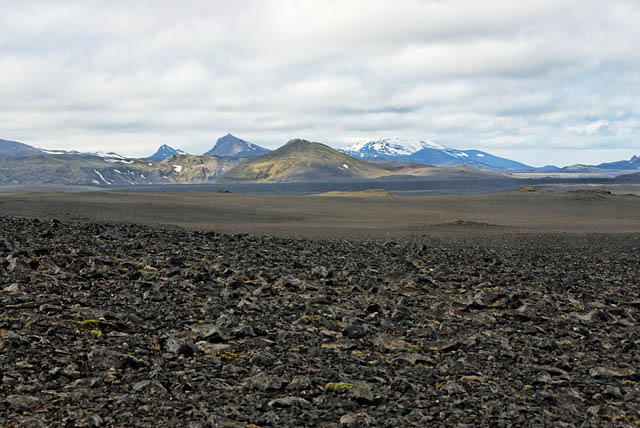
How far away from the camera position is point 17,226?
17672mm

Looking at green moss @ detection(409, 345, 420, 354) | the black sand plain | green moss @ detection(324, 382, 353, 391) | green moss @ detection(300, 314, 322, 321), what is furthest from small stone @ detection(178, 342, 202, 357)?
green moss @ detection(409, 345, 420, 354)

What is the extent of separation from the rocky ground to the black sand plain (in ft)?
0.09

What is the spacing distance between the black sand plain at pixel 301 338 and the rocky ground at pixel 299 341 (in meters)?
0.03

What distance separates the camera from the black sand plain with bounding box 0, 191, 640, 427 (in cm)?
631

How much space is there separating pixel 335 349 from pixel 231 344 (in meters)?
1.59

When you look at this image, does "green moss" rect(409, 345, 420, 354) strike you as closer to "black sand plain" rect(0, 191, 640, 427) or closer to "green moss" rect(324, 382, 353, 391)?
"black sand plain" rect(0, 191, 640, 427)

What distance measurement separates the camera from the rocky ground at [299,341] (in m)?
6.29

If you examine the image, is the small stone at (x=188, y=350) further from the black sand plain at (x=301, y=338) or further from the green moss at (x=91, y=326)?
the green moss at (x=91, y=326)

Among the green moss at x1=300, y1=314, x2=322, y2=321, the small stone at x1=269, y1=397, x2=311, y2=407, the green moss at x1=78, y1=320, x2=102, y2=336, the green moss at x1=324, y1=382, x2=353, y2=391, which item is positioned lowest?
the small stone at x1=269, y1=397, x2=311, y2=407

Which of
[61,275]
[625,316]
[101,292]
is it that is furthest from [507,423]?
[61,275]

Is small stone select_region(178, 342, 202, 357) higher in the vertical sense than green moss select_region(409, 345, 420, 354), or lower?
higher

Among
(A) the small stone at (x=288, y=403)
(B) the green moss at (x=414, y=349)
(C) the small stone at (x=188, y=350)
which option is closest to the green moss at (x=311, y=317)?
(B) the green moss at (x=414, y=349)

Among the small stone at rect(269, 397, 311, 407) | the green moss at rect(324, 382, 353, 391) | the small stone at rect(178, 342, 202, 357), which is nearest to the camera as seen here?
the small stone at rect(269, 397, 311, 407)

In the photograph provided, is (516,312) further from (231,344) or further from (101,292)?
(101,292)
